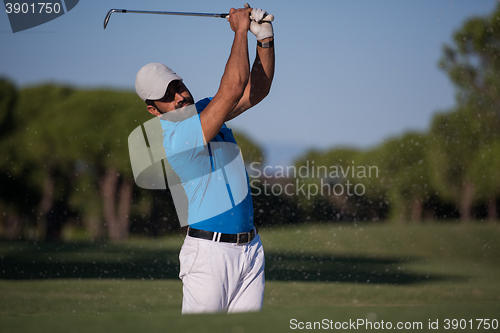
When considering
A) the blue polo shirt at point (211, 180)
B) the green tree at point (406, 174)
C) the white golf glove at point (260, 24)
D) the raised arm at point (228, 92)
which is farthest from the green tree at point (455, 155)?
the raised arm at point (228, 92)

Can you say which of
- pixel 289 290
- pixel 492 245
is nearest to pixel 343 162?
pixel 492 245

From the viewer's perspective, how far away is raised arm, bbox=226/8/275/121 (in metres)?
2.83

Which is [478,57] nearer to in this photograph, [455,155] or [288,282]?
[455,155]

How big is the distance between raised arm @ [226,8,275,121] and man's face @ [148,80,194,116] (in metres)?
0.28

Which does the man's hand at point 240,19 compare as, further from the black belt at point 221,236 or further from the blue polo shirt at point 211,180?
the black belt at point 221,236

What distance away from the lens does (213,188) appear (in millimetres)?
2576

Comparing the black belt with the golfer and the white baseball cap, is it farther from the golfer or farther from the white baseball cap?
the white baseball cap

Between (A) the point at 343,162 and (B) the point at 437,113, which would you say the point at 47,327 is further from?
(A) the point at 343,162

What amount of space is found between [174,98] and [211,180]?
1.41 feet

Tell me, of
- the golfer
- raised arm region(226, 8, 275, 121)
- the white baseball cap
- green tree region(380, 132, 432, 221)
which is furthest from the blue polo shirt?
green tree region(380, 132, 432, 221)

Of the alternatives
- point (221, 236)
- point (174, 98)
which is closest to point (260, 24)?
point (174, 98)

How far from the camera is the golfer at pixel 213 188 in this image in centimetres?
243

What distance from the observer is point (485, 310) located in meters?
1.84

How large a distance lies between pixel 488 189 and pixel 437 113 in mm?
3305
